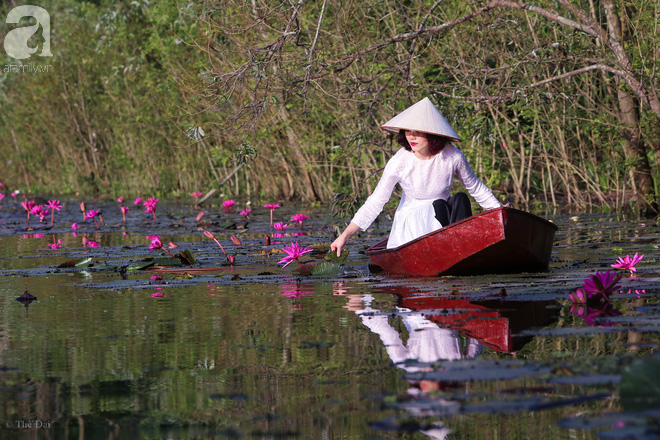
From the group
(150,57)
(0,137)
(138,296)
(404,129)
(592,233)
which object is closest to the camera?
(138,296)

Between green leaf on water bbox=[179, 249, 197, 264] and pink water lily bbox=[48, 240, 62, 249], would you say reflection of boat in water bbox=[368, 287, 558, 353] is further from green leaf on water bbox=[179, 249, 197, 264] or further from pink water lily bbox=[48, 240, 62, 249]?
pink water lily bbox=[48, 240, 62, 249]

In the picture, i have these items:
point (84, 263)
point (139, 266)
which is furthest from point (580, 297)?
point (84, 263)

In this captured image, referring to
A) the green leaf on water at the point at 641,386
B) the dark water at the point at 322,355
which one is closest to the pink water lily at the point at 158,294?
the dark water at the point at 322,355

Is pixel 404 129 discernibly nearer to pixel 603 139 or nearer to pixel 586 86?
pixel 586 86

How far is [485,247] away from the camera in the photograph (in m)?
6.64

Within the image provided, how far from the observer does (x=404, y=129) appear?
7.30 metres

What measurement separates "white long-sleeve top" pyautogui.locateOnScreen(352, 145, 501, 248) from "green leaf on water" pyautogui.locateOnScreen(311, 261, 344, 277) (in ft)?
1.24

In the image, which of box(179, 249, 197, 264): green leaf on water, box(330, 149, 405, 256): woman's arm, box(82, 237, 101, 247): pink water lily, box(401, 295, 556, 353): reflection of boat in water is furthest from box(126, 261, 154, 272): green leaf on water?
box(82, 237, 101, 247): pink water lily

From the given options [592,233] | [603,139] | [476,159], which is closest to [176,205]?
[476,159]

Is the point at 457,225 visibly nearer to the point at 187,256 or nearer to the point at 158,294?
the point at 158,294

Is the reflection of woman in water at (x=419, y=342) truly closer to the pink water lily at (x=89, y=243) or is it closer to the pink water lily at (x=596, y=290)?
the pink water lily at (x=596, y=290)

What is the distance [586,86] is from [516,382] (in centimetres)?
1032

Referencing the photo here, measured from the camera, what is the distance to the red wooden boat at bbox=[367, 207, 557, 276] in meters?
6.55

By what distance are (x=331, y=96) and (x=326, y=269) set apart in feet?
14.4
